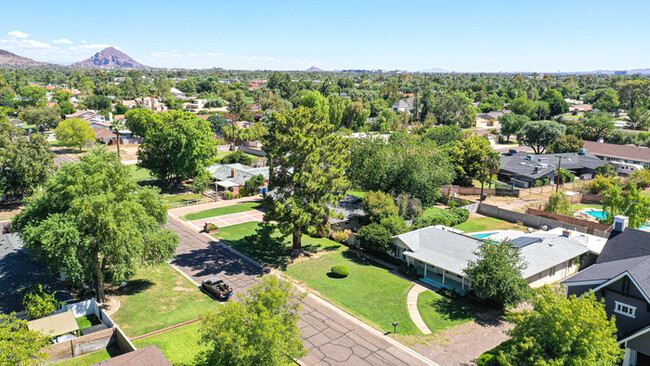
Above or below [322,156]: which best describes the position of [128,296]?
below

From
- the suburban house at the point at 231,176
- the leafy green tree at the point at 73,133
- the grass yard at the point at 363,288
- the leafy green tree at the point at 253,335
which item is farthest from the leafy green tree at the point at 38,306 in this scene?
the leafy green tree at the point at 73,133

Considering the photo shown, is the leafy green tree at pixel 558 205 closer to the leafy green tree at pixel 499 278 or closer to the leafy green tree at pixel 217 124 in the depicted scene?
the leafy green tree at pixel 499 278

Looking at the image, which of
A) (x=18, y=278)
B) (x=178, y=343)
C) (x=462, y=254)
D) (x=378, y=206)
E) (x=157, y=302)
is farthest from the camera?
(x=378, y=206)

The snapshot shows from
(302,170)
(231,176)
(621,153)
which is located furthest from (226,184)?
(621,153)

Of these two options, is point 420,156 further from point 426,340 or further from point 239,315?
point 239,315

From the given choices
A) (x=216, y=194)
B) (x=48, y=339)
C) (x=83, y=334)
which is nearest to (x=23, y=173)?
(x=216, y=194)

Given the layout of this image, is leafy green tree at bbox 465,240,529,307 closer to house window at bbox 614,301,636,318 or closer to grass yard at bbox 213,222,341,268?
house window at bbox 614,301,636,318

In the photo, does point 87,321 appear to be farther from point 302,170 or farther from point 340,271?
point 302,170
